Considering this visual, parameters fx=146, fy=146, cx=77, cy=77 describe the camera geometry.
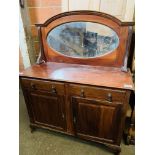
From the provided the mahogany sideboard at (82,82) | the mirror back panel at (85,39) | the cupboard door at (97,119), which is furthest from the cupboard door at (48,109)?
the mirror back panel at (85,39)

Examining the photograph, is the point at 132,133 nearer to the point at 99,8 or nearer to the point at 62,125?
the point at 62,125

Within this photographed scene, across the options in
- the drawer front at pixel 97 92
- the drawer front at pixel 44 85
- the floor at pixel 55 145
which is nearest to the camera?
the drawer front at pixel 97 92

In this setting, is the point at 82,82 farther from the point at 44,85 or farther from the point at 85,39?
the point at 85,39

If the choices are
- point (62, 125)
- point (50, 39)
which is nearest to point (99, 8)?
point (50, 39)

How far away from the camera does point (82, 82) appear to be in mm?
1142

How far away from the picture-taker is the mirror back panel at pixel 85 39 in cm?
128

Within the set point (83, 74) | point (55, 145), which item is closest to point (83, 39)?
point (83, 74)

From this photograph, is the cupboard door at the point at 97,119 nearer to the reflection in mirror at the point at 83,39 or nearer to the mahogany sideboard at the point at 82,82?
the mahogany sideboard at the point at 82,82

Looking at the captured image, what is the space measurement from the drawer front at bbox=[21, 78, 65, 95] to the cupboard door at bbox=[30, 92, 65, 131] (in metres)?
0.06

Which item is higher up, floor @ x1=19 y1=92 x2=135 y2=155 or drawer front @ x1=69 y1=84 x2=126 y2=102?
drawer front @ x1=69 y1=84 x2=126 y2=102

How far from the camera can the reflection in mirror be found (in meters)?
1.33

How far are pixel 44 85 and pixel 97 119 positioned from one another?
0.55 m

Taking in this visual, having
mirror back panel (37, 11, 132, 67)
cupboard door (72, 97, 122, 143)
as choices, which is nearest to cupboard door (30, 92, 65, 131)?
cupboard door (72, 97, 122, 143)

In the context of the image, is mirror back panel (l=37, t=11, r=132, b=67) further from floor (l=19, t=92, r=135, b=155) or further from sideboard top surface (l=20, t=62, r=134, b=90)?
floor (l=19, t=92, r=135, b=155)
